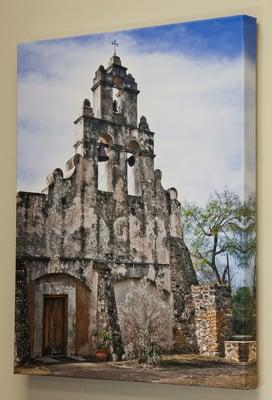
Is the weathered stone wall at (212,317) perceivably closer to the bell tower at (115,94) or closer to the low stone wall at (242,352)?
the low stone wall at (242,352)

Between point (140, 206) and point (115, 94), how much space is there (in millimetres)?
316

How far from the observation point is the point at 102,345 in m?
2.09

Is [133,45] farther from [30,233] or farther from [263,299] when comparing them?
[263,299]

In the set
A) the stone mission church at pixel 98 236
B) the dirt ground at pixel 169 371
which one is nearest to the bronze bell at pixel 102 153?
the stone mission church at pixel 98 236

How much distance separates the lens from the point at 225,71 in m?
2.00

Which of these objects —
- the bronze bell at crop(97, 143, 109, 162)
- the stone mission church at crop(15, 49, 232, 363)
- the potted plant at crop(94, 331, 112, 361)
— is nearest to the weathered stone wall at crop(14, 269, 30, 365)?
the stone mission church at crop(15, 49, 232, 363)

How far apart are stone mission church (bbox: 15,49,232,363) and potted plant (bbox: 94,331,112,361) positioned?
0.6 inches

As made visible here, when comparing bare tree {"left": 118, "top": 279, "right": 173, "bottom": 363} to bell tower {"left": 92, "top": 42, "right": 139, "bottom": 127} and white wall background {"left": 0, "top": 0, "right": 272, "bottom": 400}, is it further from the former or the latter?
bell tower {"left": 92, "top": 42, "right": 139, "bottom": 127}

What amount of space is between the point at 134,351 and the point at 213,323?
0.75ft

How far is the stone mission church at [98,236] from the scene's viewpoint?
207 centimetres

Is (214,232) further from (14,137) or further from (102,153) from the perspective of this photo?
(14,137)

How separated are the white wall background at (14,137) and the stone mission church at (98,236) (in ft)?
0.33

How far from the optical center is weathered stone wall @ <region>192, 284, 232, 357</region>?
1.98 metres

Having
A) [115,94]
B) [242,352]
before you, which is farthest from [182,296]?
[115,94]
